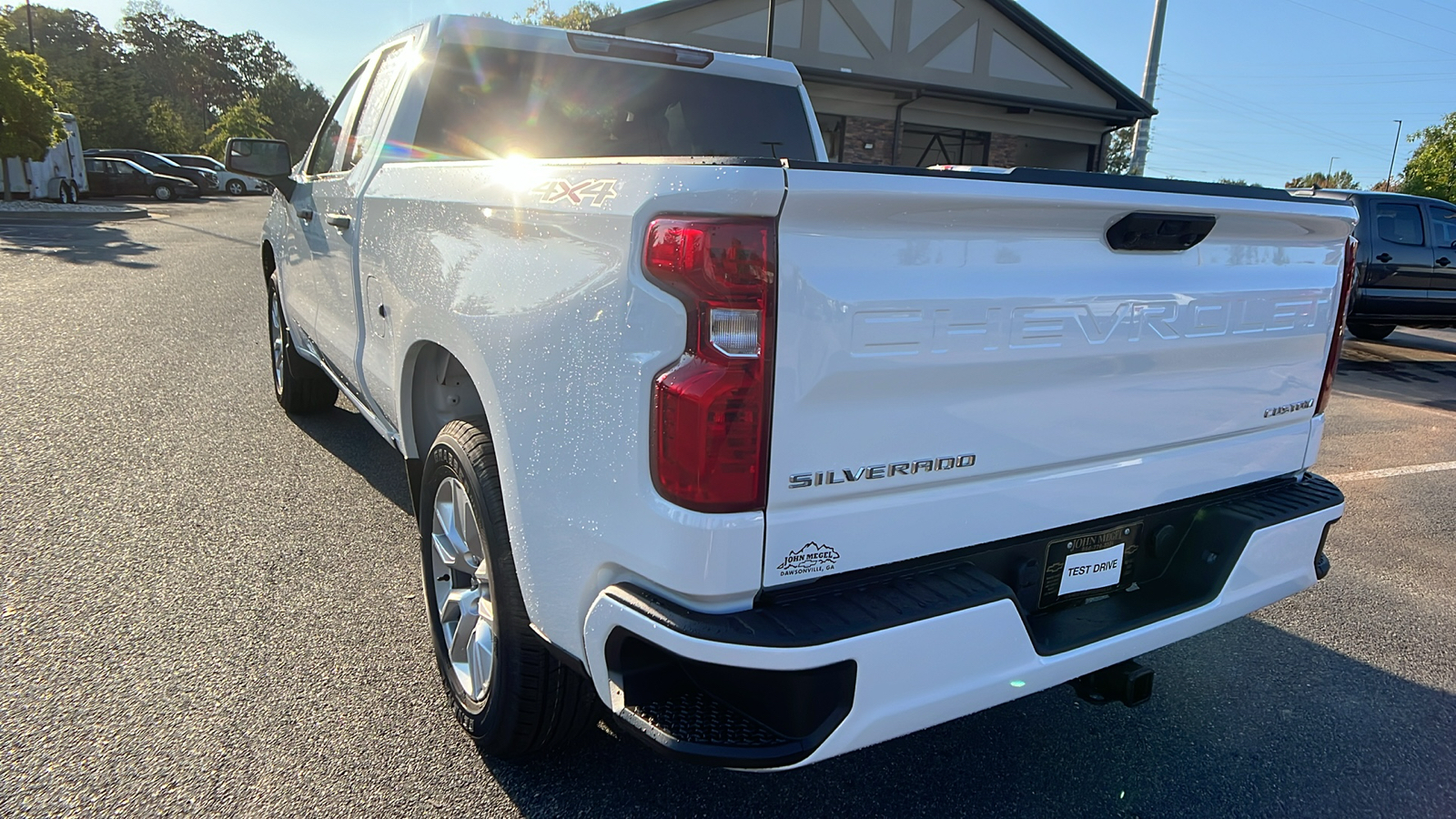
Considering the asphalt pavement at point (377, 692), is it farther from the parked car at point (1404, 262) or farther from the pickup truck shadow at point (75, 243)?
the pickup truck shadow at point (75, 243)

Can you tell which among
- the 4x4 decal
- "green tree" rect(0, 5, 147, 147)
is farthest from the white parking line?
"green tree" rect(0, 5, 147, 147)

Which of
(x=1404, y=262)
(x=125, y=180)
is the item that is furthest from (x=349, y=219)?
(x=125, y=180)

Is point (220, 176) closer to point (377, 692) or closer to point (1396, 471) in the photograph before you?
point (377, 692)

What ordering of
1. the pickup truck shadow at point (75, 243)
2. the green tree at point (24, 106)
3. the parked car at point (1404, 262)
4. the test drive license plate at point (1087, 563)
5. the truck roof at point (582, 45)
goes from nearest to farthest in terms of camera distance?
the test drive license plate at point (1087, 563) → the truck roof at point (582, 45) → the parked car at point (1404, 262) → the pickup truck shadow at point (75, 243) → the green tree at point (24, 106)

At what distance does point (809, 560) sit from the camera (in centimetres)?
171

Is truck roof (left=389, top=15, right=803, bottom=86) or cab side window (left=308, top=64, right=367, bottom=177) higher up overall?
truck roof (left=389, top=15, right=803, bottom=86)

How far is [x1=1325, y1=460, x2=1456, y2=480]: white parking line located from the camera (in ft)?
17.9

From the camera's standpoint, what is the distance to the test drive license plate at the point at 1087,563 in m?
2.13

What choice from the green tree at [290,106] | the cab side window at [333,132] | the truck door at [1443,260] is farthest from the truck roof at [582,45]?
the green tree at [290,106]

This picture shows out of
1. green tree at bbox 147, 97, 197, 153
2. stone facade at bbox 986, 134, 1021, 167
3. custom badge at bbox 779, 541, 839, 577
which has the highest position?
green tree at bbox 147, 97, 197, 153

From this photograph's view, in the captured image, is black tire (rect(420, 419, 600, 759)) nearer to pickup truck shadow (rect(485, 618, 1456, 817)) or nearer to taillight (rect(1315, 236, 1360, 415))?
pickup truck shadow (rect(485, 618, 1456, 817))

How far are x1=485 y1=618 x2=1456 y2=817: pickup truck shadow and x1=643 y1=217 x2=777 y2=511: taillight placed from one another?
0.94m

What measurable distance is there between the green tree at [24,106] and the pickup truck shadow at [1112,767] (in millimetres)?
24987

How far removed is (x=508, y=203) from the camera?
206cm
